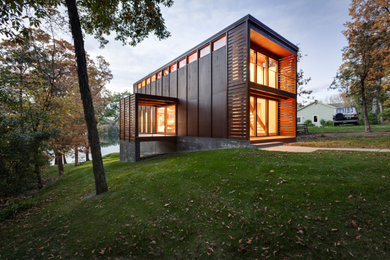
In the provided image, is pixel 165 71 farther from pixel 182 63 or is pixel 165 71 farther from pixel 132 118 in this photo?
pixel 132 118

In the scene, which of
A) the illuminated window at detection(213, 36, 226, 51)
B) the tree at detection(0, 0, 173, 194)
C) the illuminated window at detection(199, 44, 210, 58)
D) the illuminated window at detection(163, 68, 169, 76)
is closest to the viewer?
the tree at detection(0, 0, 173, 194)

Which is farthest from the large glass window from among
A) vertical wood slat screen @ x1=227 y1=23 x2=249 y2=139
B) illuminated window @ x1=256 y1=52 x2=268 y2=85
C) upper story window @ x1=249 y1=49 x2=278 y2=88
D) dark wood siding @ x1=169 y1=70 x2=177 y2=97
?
illuminated window @ x1=256 y1=52 x2=268 y2=85

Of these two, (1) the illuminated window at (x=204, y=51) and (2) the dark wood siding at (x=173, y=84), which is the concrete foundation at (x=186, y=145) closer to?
(2) the dark wood siding at (x=173, y=84)

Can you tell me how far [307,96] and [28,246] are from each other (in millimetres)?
21820

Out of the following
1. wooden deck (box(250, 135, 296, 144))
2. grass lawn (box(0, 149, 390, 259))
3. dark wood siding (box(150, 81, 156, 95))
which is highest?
dark wood siding (box(150, 81, 156, 95))

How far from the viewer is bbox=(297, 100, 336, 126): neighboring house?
31.0 meters

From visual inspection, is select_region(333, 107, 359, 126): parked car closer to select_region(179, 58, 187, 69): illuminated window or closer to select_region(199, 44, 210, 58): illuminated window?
select_region(199, 44, 210, 58): illuminated window

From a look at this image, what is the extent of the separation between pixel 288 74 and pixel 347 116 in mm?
19889

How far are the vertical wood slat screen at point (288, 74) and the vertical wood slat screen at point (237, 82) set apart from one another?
5.07 m

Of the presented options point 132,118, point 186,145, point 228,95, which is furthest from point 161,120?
point 228,95

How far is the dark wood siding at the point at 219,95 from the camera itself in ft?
31.4

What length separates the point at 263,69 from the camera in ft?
35.9

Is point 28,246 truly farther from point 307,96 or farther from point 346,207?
point 307,96

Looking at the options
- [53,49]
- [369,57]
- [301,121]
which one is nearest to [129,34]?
[53,49]
